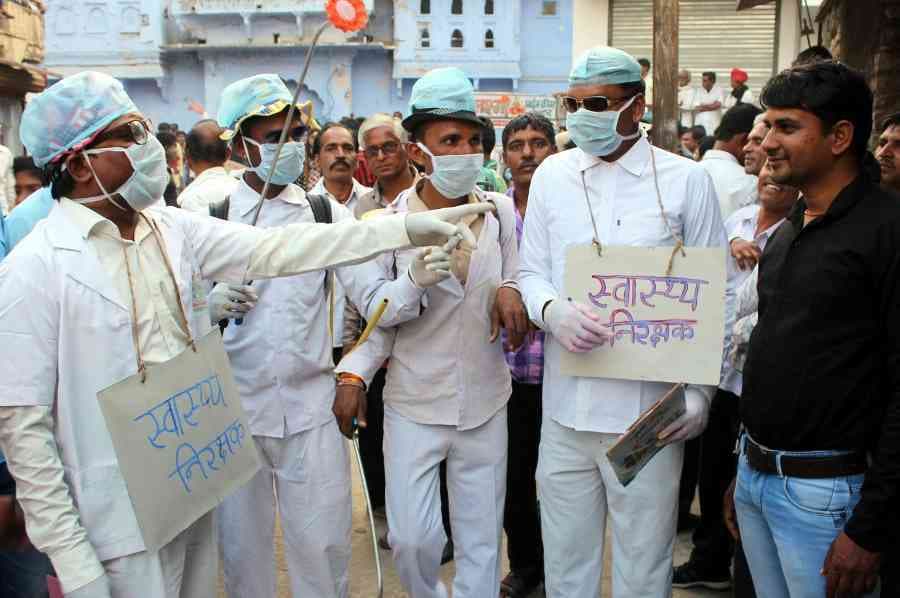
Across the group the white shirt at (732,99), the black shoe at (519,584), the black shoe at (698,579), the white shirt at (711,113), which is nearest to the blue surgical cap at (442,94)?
the black shoe at (519,584)

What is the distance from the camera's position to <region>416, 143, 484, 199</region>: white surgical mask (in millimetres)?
3295

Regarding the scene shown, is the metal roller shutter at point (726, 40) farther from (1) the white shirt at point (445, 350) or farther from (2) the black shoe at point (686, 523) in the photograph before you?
(1) the white shirt at point (445, 350)

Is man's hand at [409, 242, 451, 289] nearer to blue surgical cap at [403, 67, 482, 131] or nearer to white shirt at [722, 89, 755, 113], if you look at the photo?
blue surgical cap at [403, 67, 482, 131]

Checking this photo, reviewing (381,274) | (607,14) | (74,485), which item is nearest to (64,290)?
(74,485)

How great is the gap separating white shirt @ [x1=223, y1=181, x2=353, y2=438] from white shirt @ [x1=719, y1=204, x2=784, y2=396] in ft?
5.93

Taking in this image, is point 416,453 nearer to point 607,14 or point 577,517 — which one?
point 577,517

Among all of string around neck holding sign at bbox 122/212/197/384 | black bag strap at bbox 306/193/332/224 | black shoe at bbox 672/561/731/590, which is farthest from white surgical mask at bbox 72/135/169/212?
black shoe at bbox 672/561/731/590

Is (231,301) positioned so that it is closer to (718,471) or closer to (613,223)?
(613,223)

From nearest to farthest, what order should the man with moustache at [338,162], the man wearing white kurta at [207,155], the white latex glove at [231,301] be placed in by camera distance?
the white latex glove at [231,301], the man with moustache at [338,162], the man wearing white kurta at [207,155]

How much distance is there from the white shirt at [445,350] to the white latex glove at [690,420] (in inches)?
30.6

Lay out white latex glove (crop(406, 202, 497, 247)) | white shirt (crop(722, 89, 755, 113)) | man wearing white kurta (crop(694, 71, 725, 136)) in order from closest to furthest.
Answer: white latex glove (crop(406, 202, 497, 247)) < white shirt (crop(722, 89, 755, 113)) < man wearing white kurta (crop(694, 71, 725, 136))

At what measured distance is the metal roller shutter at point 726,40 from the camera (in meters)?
15.6

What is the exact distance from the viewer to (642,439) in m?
2.71

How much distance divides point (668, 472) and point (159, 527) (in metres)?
1.69
